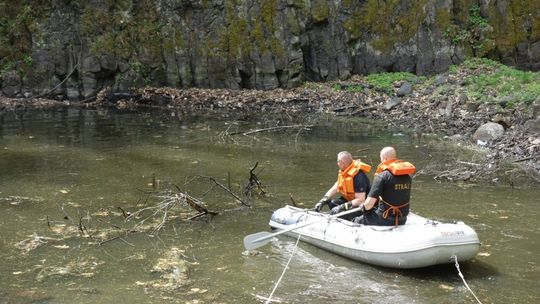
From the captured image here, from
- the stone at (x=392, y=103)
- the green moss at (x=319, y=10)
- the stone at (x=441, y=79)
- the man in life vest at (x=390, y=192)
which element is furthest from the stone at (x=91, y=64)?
the man in life vest at (x=390, y=192)

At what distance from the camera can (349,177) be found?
343 inches

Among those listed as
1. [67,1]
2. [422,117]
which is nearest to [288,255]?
[422,117]

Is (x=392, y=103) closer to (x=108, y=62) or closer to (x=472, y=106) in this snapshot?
(x=472, y=106)

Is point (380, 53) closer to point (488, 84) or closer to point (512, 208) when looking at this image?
point (488, 84)

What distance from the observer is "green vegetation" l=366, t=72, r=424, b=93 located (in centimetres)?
2401

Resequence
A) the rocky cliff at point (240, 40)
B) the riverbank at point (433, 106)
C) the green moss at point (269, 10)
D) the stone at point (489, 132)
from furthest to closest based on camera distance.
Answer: the green moss at point (269, 10)
the rocky cliff at point (240, 40)
the stone at point (489, 132)
the riverbank at point (433, 106)

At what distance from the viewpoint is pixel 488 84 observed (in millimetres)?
20562

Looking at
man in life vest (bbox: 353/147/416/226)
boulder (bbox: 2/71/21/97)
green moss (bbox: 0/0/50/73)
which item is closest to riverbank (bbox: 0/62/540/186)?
boulder (bbox: 2/71/21/97)

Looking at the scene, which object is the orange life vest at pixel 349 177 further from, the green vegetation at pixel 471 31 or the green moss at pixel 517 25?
the green moss at pixel 517 25

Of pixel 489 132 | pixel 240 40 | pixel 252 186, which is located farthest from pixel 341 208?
pixel 240 40

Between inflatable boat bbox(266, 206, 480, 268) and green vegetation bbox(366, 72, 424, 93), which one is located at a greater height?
green vegetation bbox(366, 72, 424, 93)

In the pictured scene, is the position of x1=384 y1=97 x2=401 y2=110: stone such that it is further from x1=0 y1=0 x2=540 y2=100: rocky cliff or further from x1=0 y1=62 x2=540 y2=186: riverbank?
x1=0 y1=0 x2=540 y2=100: rocky cliff

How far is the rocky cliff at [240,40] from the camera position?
25.4 metres

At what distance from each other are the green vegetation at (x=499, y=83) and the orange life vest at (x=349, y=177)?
11.1m
